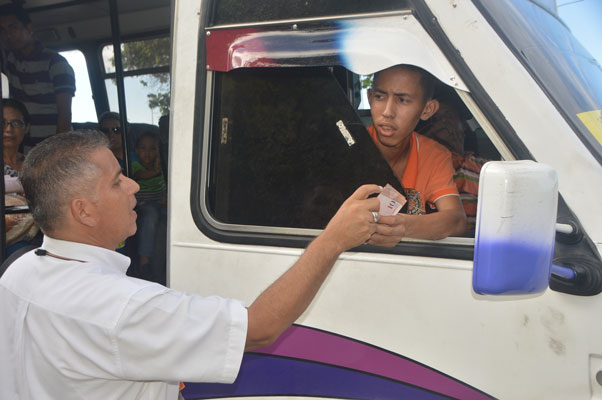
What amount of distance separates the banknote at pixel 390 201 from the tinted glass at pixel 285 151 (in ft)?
0.19

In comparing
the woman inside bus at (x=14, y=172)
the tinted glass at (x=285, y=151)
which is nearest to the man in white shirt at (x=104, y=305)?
the tinted glass at (x=285, y=151)

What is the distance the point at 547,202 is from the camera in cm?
117

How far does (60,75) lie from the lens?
13.6 feet

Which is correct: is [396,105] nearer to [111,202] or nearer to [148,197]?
[111,202]

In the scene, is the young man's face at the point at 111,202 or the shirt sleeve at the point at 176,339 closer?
the shirt sleeve at the point at 176,339

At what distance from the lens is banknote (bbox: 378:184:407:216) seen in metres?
1.72

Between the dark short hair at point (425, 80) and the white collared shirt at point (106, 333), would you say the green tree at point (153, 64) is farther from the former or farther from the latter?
the white collared shirt at point (106, 333)

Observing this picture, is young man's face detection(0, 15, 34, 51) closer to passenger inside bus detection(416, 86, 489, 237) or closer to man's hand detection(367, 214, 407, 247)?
passenger inside bus detection(416, 86, 489, 237)

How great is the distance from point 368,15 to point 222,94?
2.08 feet

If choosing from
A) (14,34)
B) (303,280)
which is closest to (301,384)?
(303,280)

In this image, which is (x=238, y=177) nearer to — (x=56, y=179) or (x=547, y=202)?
(x=56, y=179)

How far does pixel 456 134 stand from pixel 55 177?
1815 millimetres

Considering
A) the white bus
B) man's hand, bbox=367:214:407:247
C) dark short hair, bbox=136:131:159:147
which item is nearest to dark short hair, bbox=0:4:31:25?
dark short hair, bbox=136:131:159:147

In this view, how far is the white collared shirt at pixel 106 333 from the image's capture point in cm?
136
